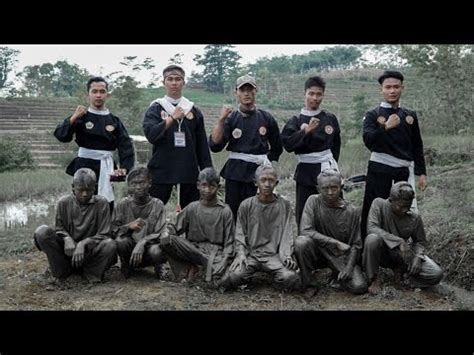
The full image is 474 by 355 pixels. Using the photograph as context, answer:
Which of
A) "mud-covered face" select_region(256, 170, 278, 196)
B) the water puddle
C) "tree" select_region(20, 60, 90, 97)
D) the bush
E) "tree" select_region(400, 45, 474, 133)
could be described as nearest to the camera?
"mud-covered face" select_region(256, 170, 278, 196)

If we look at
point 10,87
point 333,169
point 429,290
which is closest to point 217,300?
point 333,169

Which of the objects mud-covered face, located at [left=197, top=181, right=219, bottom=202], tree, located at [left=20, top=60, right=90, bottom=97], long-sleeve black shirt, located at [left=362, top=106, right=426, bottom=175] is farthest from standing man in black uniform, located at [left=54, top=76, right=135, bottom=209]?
tree, located at [left=20, top=60, right=90, bottom=97]

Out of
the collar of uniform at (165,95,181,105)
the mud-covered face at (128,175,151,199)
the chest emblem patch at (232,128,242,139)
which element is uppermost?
the collar of uniform at (165,95,181,105)

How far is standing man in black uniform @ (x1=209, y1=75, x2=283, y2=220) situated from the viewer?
5324 millimetres

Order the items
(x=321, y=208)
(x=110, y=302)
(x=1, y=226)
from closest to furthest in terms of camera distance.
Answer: (x=110, y=302), (x=321, y=208), (x=1, y=226)

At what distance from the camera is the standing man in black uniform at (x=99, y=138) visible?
17.6 feet

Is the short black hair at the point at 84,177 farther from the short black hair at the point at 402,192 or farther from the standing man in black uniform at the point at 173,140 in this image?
the short black hair at the point at 402,192

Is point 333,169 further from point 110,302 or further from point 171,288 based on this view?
point 110,302

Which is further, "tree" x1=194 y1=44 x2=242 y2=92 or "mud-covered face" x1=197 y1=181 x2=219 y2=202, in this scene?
"tree" x1=194 y1=44 x2=242 y2=92

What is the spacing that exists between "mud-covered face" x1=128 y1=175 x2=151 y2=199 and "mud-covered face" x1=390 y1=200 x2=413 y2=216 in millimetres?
2238

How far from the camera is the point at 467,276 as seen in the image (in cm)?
536

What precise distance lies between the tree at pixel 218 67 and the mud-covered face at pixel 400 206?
14687 millimetres

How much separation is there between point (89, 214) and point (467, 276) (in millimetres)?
3623

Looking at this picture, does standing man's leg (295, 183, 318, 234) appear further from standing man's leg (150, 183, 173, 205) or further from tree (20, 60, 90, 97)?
tree (20, 60, 90, 97)
